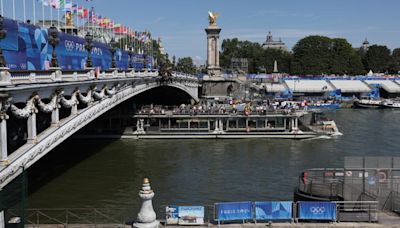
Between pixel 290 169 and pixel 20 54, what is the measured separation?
72.8ft

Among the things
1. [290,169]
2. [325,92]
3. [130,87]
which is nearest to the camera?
[290,169]

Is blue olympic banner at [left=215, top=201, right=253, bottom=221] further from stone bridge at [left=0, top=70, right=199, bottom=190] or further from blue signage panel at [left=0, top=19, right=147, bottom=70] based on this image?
blue signage panel at [left=0, top=19, right=147, bottom=70]

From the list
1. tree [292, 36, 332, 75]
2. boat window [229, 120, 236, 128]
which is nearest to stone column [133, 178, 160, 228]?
boat window [229, 120, 236, 128]

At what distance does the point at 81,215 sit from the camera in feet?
89.0

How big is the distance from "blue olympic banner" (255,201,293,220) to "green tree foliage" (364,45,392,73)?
16256 cm

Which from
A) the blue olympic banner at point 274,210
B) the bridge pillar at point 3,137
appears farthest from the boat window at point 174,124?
the bridge pillar at point 3,137

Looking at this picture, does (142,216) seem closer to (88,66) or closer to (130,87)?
(88,66)

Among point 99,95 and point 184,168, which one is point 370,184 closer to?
point 99,95

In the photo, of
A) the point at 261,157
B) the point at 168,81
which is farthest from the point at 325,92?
the point at 261,157

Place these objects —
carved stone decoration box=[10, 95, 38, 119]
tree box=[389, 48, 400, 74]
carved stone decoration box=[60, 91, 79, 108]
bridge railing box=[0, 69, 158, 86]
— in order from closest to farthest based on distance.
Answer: bridge railing box=[0, 69, 158, 86] < carved stone decoration box=[10, 95, 38, 119] < carved stone decoration box=[60, 91, 79, 108] < tree box=[389, 48, 400, 74]

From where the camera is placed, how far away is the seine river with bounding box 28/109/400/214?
1244 inches

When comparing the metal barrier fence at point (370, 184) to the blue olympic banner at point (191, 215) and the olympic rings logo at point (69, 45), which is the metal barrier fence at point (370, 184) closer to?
the blue olympic banner at point (191, 215)

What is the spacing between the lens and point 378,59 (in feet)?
568

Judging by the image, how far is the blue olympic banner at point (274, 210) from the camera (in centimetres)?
2030
